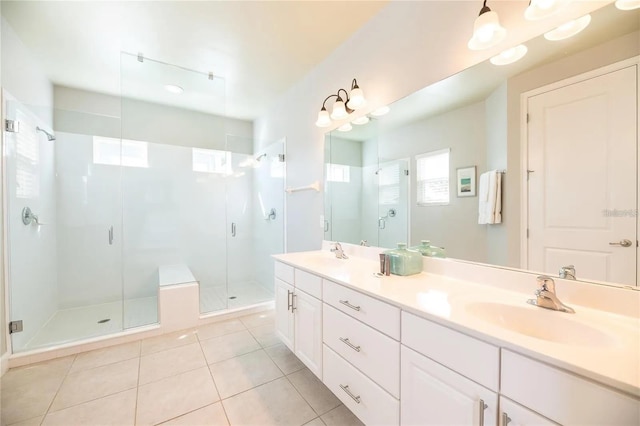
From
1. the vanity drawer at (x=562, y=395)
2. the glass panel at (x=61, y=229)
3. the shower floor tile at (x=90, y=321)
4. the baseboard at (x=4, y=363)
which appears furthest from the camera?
the shower floor tile at (x=90, y=321)

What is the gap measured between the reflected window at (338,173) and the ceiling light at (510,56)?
128cm

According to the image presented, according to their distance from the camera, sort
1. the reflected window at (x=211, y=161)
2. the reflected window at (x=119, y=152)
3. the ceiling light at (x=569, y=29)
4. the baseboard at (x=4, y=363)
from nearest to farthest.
Result: the ceiling light at (x=569, y=29), the baseboard at (x=4, y=363), the reflected window at (x=119, y=152), the reflected window at (x=211, y=161)

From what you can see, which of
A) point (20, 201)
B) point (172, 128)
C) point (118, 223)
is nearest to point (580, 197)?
point (20, 201)

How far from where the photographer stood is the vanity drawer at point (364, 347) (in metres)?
1.08

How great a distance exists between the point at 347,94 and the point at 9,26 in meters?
2.73

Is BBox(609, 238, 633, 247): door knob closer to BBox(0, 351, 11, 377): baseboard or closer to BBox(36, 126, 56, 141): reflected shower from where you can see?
BBox(0, 351, 11, 377): baseboard

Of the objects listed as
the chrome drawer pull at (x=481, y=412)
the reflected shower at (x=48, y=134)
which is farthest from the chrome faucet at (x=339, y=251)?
the reflected shower at (x=48, y=134)

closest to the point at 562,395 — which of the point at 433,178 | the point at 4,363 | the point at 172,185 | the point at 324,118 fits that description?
the point at 433,178

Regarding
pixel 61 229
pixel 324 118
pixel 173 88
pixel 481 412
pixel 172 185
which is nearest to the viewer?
pixel 481 412

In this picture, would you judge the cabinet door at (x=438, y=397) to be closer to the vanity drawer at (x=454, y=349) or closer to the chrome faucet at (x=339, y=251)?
the vanity drawer at (x=454, y=349)

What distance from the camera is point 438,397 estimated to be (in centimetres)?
90

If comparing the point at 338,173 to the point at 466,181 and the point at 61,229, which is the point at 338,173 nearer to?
the point at 466,181

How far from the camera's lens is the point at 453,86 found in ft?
4.70

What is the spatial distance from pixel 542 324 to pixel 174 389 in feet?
6.90
